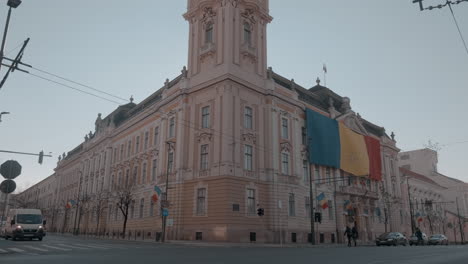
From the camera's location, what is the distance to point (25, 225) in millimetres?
29500

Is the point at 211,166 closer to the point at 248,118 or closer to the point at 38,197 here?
the point at 248,118

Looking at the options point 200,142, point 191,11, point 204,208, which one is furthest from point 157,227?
point 191,11

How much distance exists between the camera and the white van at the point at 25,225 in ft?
96.0

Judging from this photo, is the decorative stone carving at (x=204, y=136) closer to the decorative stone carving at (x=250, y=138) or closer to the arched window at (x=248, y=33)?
the decorative stone carving at (x=250, y=138)

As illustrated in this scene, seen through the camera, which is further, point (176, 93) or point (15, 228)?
point (176, 93)

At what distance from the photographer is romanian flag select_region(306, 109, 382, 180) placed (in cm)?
4606

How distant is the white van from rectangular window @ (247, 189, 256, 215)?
17.6 metres

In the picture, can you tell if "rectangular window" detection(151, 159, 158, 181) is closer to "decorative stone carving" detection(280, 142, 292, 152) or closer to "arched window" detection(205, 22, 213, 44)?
"decorative stone carving" detection(280, 142, 292, 152)

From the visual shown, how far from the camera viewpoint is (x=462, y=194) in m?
94.7

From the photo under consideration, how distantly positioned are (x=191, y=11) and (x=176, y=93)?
10.1 metres

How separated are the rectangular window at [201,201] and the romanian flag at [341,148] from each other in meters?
12.8

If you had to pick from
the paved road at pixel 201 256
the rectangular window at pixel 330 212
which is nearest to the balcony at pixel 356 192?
the rectangular window at pixel 330 212

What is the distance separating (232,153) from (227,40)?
11978mm

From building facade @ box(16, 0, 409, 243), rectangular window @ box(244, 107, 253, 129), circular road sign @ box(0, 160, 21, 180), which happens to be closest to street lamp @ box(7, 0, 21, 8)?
circular road sign @ box(0, 160, 21, 180)
